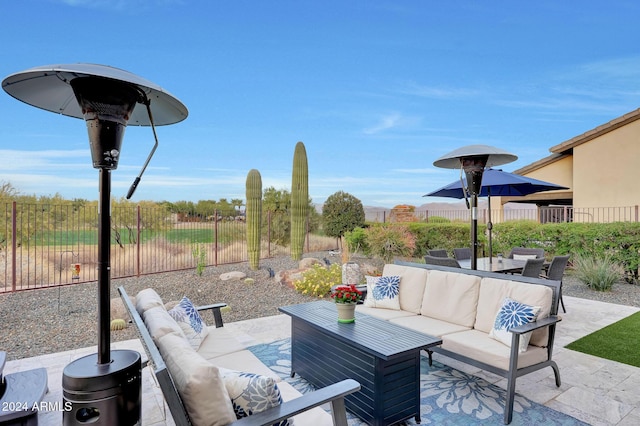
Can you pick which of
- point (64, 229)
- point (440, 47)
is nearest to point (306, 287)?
point (64, 229)

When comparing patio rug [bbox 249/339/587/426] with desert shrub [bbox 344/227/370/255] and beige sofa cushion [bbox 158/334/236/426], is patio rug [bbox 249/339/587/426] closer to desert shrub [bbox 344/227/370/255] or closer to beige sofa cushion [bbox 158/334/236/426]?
beige sofa cushion [bbox 158/334/236/426]

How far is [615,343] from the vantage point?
425 cm

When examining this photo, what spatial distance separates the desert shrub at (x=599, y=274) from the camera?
7176 mm

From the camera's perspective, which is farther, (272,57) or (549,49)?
(549,49)

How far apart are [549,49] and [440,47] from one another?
285 cm

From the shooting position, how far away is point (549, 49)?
912cm

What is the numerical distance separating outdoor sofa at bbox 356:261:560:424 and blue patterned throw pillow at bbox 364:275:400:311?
0.01m

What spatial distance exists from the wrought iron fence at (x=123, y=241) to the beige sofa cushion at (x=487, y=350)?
6.93m

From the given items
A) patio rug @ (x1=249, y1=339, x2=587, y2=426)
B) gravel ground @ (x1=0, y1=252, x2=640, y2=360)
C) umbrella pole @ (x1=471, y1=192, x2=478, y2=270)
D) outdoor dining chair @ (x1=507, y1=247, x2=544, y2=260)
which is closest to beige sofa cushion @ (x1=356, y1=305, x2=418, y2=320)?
patio rug @ (x1=249, y1=339, x2=587, y2=426)

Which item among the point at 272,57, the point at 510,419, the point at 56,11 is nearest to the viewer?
the point at 510,419

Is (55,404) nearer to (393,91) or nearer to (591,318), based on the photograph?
(591,318)

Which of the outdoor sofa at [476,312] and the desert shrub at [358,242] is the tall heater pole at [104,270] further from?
the desert shrub at [358,242]

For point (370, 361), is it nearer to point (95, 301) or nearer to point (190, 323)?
point (190, 323)

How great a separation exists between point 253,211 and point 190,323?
6336 mm
